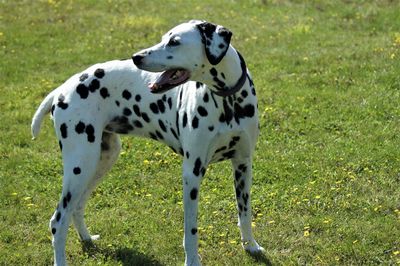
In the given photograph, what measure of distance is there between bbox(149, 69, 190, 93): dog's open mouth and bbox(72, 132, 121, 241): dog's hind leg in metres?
1.32

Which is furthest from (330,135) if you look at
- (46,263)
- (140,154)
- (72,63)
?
(72,63)

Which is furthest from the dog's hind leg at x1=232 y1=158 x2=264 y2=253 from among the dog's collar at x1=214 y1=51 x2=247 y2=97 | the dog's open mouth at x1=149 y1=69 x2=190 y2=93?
the dog's open mouth at x1=149 y1=69 x2=190 y2=93

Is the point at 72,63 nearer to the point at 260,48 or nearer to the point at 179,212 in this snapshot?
the point at 260,48

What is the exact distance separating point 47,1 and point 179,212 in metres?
11.1

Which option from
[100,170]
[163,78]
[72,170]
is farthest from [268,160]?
[163,78]

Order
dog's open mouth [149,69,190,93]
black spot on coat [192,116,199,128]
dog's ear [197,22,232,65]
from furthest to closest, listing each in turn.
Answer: black spot on coat [192,116,199,128], dog's open mouth [149,69,190,93], dog's ear [197,22,232,65]

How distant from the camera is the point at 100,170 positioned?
721cm

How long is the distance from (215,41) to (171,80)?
18.3 inches

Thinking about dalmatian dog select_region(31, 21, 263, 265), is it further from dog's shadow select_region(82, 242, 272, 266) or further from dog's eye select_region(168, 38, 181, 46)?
dog's shadow select_region(82, 242, 272, 266)

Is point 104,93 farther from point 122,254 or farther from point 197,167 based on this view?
point 122,254

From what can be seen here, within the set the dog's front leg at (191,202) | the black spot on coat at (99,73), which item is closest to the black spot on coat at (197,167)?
the dog's front leg at (191,202)

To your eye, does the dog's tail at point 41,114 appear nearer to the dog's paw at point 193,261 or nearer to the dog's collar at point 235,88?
the dog's collar at point 235,88

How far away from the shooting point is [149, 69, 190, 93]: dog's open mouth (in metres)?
5.88

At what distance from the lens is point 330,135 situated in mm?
9750
